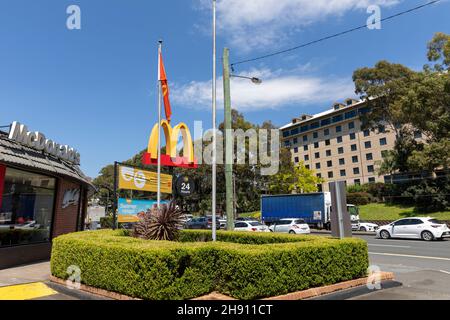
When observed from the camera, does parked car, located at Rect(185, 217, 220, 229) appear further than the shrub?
No

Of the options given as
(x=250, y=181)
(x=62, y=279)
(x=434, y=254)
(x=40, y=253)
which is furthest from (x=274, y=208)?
(x=62, y=279)

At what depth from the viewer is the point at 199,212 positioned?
61.7 meters

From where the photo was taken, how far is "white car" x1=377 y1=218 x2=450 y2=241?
69.4ft

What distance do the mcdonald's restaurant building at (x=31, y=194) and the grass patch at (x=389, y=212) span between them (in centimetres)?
3387

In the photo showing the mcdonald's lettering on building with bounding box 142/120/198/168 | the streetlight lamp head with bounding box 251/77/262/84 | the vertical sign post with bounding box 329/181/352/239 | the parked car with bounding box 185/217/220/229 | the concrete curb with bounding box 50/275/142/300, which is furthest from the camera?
the parked car with bounding box 185/217/220/229

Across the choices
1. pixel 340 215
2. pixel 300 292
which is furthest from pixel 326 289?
pixel 340 215

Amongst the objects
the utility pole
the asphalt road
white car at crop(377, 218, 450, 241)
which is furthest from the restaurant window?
white car at crop(377, 218, 450, 241)

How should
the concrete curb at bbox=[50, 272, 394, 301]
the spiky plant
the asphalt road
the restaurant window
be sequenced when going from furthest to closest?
the restaurant window, the spiky plant, the asphalt road, the concrete curb at bbox=[50, 272, 394, 301]

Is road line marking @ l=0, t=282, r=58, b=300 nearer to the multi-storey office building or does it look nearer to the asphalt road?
the asphalt road

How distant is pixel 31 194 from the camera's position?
12703 millimetres

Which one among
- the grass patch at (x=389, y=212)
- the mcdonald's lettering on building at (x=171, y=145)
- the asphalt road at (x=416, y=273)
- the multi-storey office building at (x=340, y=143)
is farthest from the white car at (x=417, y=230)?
the multi-storey office building at (x=340, y=143)

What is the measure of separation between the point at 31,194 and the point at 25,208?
1.87ft

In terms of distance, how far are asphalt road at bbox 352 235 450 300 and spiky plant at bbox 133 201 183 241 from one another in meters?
5.57

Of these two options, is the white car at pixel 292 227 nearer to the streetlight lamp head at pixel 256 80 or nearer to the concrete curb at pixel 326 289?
the streetlight lamp head at pixel 256 80
